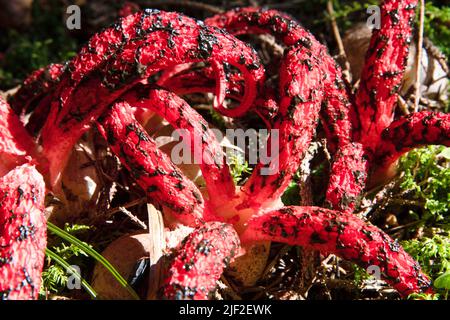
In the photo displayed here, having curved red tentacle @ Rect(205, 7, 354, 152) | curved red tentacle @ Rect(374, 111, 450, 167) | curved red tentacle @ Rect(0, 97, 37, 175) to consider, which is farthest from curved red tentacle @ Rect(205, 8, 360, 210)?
curved red tentacle @ Rect(0, 97, 37, 175)

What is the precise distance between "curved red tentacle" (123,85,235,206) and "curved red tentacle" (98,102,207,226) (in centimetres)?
10

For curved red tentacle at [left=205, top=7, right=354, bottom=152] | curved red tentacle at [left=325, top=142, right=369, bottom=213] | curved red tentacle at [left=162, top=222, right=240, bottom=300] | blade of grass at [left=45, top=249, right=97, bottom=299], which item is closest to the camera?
curved red tentacle at [left=162, top=222, right=240, bottom=300]

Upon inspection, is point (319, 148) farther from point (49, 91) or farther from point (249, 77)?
point (49, 91)

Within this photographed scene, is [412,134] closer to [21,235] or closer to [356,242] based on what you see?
[356,242]

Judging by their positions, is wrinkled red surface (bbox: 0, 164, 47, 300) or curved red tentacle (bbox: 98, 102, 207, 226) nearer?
wrinkled red surface (bbox: 0, 164, 47, 300)

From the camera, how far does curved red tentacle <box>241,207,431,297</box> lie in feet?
6.89

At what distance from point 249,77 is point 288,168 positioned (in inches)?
17.4

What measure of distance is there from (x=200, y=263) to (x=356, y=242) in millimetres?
615

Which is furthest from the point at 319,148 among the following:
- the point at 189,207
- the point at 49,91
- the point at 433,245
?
the point at 49,91

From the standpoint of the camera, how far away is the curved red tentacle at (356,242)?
2.10 meters

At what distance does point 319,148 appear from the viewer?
2984 millimetres

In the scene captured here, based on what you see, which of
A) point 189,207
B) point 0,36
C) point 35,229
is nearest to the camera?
point 35,229

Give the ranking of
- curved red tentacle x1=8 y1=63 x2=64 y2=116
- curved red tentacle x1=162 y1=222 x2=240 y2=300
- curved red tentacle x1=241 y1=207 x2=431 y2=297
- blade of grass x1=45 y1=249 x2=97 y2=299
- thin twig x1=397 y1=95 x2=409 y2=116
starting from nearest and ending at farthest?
curved red tentacle x1=162 y1=222 x2=240 y2=300
curved red tentacle x1=241 y1=207 x2=431 y2=297
blade of grass x1=45 y1=249 x2=97 y2=299
curved red tentacle x1=8 y1=63 x2=64 y2=116
thin twig x1=397 y1=95 x2=409 y2=116

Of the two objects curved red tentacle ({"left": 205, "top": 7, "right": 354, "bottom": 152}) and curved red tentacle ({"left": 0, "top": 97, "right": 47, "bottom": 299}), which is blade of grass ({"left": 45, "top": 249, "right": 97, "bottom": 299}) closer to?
curved red tentacle ({"left": 0, "top": 97, "right": 47, "bottom": 299})
